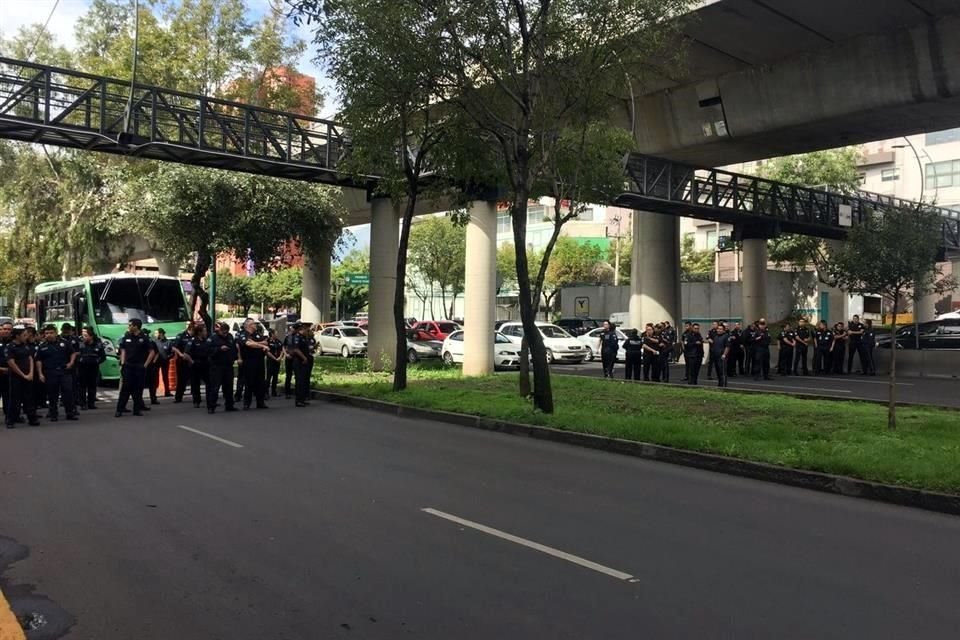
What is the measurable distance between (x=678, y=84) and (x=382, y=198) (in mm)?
9483

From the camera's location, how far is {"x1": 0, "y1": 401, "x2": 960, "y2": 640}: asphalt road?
184 inches

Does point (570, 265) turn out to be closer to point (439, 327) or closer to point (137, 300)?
point (439, 327)

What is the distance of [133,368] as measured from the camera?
575 inches

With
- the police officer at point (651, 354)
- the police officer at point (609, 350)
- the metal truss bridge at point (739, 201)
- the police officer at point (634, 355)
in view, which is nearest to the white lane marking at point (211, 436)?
the police officer at point (634, 355)

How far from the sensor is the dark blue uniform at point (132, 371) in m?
14.5

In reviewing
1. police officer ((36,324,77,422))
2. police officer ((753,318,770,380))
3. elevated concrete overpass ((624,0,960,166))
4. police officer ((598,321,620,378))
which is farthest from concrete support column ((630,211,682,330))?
police officer ((36,324,77,422))

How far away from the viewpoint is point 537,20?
1286 centimetres

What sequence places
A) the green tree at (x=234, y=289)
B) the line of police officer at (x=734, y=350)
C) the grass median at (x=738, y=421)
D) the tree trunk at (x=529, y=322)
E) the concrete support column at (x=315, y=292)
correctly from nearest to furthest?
the grass median at (x=738, y=421)
the tree trunk at (x=529, y=322)
the line of police officer at (x=734, y=350)
the concrete support column at (x=315, y=292)
the green tree at (x=234, y=289)

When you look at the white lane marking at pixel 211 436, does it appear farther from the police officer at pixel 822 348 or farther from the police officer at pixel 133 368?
the police officer at pixel 822 348

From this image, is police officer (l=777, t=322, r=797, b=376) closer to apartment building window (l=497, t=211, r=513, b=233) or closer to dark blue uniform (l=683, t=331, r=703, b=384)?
dark blue uniform (l=683, t=331, r=703, b=384)

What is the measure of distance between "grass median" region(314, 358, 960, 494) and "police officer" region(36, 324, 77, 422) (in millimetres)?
5388

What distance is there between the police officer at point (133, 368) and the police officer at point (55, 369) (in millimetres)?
793

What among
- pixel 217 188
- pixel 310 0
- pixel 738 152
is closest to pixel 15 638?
pixel 310 0

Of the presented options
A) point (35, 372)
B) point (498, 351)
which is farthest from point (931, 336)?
point (35, 372)
